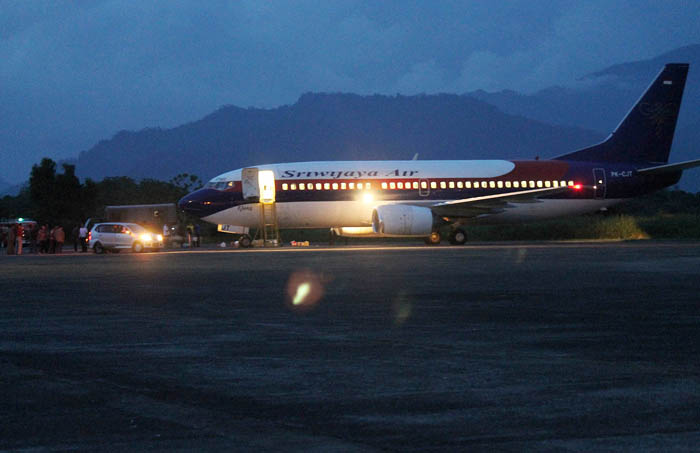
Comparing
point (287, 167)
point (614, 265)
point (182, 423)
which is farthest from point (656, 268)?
point (287, 167)

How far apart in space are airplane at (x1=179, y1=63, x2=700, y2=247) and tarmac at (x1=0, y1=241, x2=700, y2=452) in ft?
72.1

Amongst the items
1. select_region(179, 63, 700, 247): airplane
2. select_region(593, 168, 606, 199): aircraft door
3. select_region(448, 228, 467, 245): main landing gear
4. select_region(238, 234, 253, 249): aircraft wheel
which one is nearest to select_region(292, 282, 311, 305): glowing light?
select_region(179, 63, 700, 247): airplane

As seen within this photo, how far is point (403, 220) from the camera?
120 ft

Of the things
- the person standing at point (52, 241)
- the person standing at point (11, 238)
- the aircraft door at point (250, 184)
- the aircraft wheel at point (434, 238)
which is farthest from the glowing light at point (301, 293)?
the person standing at point (11, 238)

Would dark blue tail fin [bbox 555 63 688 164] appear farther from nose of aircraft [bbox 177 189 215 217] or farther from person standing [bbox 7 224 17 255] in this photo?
person standing [bbox 7 224 17 255]

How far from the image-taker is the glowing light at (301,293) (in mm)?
14227

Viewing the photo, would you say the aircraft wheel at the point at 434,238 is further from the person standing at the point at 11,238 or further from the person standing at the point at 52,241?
the person standing at the point at 11,238

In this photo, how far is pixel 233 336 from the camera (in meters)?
10.0

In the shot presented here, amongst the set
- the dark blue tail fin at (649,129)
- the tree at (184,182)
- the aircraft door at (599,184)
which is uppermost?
the tree at (184,182)

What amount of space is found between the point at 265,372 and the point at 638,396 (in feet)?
9.66

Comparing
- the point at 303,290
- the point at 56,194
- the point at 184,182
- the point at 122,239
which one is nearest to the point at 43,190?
the point at 56,194

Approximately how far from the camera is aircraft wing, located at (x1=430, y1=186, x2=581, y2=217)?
1484 inches

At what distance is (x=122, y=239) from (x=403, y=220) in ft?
41.3

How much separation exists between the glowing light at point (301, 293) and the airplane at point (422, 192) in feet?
64.6
